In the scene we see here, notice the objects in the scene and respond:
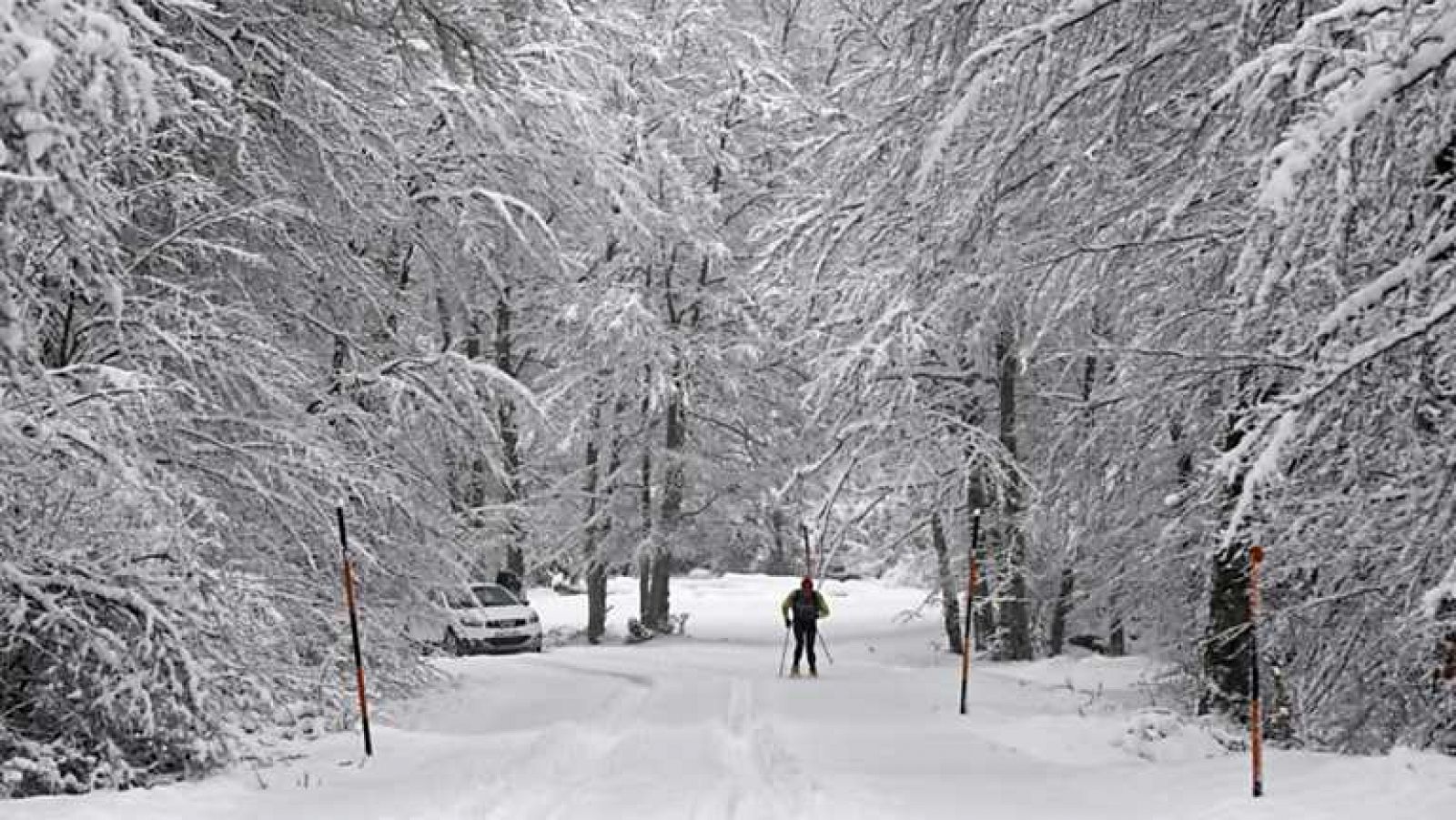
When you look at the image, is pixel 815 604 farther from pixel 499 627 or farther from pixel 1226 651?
pixel 499 627

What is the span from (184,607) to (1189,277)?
7.65 m

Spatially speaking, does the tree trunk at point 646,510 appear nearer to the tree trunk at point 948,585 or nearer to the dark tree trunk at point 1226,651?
the tree trunk at point 948,585

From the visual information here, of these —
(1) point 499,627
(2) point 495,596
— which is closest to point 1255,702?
(1) point 499,627

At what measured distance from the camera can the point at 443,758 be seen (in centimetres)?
1130

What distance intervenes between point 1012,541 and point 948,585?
246 centimetres

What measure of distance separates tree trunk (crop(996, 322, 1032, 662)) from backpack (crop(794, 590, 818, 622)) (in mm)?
3148

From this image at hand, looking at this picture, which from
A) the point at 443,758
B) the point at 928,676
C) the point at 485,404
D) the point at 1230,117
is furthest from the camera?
the point at 928,676

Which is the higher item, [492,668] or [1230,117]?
[1230,117]

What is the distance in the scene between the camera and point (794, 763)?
1098 cm

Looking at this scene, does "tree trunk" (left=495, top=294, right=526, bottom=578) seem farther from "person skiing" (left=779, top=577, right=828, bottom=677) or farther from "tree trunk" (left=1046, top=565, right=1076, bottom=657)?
"tree trunk" (left=1046, top=565, right=1076, bottom=657)

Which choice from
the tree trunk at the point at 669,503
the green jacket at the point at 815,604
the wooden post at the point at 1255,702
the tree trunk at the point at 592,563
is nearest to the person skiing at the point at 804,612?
the green jacket at the point at 815,604

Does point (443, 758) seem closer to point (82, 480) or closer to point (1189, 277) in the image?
point (82, 480)

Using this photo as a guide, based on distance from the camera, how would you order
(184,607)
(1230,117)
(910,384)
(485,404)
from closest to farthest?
1. (1230,117)
2. (184,607)
3. (485,404)
4. (910,384)

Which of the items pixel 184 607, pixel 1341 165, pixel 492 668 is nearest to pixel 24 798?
pixel 184 607
